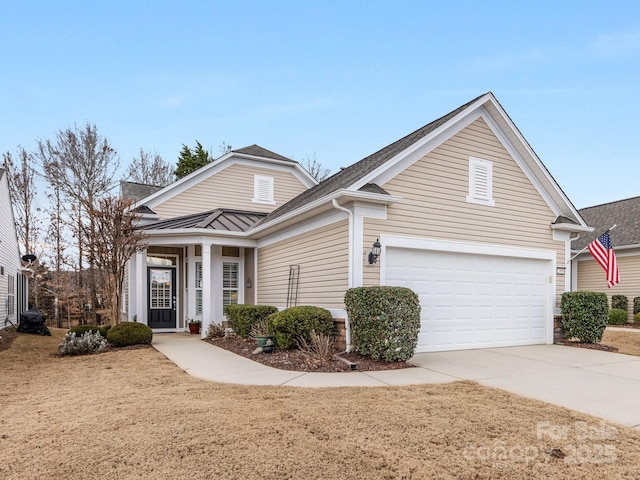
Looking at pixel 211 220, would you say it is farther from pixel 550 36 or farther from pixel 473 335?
pixel 550 36

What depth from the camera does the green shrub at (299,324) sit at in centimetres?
810

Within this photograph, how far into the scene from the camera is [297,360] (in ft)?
24.7

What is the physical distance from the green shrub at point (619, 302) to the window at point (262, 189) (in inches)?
552

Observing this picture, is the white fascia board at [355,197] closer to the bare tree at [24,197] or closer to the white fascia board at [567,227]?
the white fascia board at [567,227]

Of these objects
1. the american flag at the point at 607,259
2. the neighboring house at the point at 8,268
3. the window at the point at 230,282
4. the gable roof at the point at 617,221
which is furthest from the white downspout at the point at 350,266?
the gable roof at the point at 617,221

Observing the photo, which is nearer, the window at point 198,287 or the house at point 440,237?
the house at point 440,237

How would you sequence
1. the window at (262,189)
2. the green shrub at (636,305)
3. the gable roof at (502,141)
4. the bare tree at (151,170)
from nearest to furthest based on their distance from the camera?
the gable roof at (502,141) < the window at (262,189) < the green shrub at (636,305) < the bare tree at (151,170)

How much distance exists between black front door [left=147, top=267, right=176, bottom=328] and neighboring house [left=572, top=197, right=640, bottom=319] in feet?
51.2

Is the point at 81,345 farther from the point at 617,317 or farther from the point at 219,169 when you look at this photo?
the point at 617,317

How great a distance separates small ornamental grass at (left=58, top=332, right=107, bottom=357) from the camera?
30.6ft

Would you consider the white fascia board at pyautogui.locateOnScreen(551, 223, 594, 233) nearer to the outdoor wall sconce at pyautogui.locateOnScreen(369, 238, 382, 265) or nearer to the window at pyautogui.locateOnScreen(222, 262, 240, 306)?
the outdoor wall sconce at pyautogui.locateOnScreen(369, 238, 382, 265)

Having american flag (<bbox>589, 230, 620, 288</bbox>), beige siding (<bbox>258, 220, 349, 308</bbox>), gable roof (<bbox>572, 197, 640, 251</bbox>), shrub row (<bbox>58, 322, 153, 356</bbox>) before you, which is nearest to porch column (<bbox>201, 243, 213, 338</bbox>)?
beige siding (<bbox>258, 220, 349, 308</bbox>)

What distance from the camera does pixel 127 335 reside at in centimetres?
989

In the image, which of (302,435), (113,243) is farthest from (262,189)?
(302,435)
